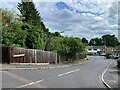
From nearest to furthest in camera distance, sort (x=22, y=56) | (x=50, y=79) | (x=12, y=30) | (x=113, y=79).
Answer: (x=50, y=79)
(x=113, y=79)
(x=22, y=56)
(x=12, y=30)

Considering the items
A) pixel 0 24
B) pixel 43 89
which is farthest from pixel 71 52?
pixel 43 89

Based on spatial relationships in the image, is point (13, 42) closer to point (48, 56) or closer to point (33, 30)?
point (48, 56)

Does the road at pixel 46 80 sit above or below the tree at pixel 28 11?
below

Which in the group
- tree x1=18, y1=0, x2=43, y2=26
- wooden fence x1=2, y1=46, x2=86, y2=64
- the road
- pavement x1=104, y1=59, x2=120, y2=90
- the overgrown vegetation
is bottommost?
pavement x1=104, y1=59, x2=120, y2=90

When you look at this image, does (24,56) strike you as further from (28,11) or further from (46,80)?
(28,11)

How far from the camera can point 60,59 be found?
65250 millimetres

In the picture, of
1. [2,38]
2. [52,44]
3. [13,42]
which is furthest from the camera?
[52,44]

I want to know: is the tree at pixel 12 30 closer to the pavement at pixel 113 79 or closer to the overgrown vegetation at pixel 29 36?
the overgrown vegetation at pixel 29 36

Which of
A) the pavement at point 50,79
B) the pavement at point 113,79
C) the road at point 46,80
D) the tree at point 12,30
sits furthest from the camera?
the tree at point 12,30

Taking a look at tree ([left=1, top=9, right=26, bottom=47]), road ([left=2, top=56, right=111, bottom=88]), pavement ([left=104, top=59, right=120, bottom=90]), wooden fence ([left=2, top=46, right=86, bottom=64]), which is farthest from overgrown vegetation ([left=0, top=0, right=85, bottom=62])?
road ([left=2, top=56, right=111, bottom=88])

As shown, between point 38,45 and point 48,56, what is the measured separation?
20.7 feet

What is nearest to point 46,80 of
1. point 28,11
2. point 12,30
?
point 12,30

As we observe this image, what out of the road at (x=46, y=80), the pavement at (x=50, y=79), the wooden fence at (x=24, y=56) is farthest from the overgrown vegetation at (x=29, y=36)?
the road at (x=46, y=80)

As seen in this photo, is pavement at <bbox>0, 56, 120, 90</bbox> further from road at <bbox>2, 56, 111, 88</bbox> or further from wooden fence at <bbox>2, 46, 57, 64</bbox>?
wooden fence at <bbox>2, 46, 57, 64</bbox>
